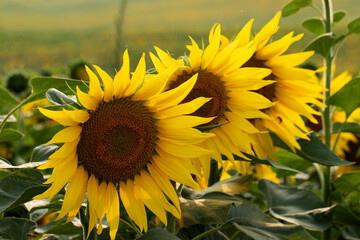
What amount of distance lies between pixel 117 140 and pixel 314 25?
0.74m

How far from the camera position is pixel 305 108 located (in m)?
1.01

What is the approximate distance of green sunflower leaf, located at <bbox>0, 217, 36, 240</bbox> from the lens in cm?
72

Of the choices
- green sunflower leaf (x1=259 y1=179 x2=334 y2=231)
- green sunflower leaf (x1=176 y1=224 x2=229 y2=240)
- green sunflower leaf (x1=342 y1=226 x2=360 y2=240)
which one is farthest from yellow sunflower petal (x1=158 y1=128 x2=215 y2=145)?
green sunflower leaf (x1=342 y1=226 x2=360 y2=240)

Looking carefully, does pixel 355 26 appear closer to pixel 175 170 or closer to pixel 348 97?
pixel 348 97

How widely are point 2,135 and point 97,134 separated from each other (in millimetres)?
276

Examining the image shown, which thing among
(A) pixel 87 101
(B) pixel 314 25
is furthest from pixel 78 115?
(B) pixel 314 25

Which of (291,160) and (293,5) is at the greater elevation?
(293,5)

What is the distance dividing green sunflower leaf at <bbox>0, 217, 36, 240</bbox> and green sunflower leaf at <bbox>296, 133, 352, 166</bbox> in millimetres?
500

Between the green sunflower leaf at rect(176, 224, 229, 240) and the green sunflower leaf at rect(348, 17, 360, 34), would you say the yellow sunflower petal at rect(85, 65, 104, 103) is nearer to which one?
the green sunflower leaf at rect(176, 224, 229, 240)

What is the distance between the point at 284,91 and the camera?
1020 millimetres

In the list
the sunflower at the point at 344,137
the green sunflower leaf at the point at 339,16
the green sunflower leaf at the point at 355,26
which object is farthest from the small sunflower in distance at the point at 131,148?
the sunflower at the point at 344,137

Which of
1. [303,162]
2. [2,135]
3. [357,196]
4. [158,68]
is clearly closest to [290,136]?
[303,162]

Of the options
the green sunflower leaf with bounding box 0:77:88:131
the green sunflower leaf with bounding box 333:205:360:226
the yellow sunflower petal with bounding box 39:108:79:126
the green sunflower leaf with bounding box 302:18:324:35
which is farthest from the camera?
the green sunflower leaf with bounding box 302:18:324:35

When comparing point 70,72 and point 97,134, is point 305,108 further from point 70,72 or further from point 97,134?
point 70,72
